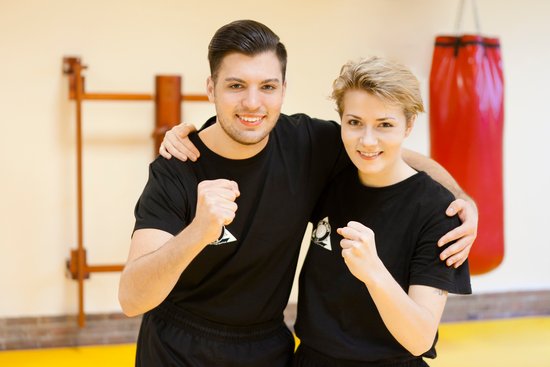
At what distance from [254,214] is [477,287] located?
3.29 meters

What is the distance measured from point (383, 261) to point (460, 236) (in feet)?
0.70

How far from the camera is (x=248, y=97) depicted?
205 centimetres

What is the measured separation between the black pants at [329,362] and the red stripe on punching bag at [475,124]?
2.14m

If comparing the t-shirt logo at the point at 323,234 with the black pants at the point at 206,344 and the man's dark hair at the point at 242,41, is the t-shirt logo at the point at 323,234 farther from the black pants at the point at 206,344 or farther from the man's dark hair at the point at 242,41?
the man's dark hair at the point at 242,41

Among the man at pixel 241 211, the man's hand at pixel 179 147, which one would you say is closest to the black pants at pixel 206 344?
the man at pixel 241 211

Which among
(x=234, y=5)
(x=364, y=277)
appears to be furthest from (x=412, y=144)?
(x=364, y=277)

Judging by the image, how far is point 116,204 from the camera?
4.38 meters

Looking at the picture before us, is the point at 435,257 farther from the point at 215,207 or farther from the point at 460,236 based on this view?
the point at 215,207

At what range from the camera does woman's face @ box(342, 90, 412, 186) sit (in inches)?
76.5

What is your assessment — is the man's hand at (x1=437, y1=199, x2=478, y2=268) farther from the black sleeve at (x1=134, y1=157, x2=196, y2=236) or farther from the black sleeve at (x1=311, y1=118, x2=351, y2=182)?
the black sleeve at (x1=134, y1=157, x2=196, y2=236)

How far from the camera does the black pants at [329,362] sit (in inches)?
77.1

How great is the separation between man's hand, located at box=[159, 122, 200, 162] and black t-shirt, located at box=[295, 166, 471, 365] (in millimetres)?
451

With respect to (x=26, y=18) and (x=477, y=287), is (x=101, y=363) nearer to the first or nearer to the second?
(x=26, y=18)

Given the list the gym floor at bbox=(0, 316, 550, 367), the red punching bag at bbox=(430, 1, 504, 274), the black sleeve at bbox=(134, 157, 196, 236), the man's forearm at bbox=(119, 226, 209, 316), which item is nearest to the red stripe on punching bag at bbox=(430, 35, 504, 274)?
the red punching bag at bbox=(430, 1, 504, 274)
